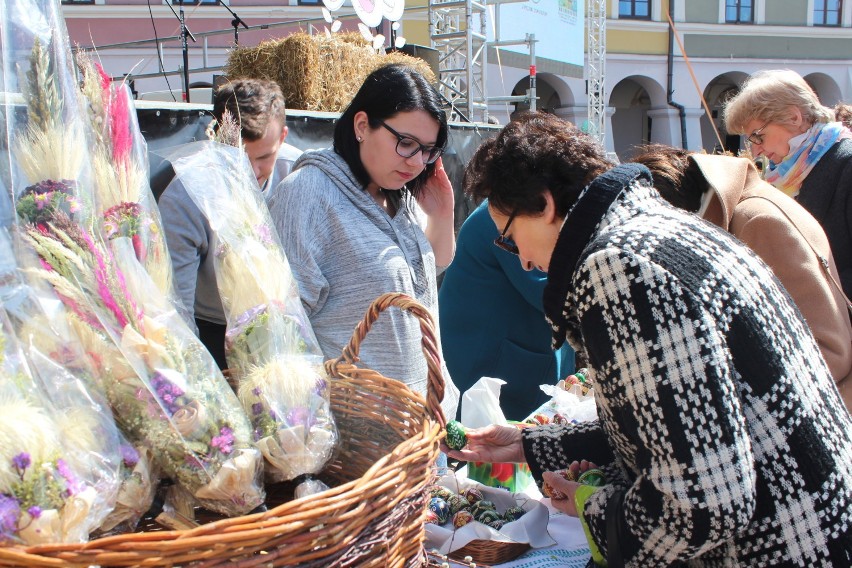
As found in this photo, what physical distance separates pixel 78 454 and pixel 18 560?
0.42ft

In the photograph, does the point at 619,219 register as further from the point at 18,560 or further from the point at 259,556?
the point at 18,560

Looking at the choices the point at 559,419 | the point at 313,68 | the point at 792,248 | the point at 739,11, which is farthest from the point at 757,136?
the point at 739,11

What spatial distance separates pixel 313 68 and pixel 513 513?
4.57m

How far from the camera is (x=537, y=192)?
1.39m

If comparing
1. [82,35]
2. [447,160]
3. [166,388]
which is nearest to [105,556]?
[166,388]

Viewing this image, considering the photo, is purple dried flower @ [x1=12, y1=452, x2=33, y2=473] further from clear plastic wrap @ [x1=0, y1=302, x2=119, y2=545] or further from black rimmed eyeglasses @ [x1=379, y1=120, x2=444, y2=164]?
black rimmed eyeglasses @ [x1=379, y1=120, x2=444, y2=164]

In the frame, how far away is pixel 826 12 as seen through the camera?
64.0ft

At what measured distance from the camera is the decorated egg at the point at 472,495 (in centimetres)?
167

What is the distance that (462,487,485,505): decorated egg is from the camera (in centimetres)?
167

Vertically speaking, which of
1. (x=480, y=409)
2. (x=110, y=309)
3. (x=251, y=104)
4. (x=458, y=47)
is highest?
(x=458, y=47)

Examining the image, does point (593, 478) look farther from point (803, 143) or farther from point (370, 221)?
point (803, 143)

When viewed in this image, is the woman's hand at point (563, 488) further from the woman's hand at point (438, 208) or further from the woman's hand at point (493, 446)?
the woman's hand at point (438, 208)

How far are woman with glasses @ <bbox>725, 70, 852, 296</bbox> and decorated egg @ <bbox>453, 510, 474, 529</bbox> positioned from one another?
1.75 meters

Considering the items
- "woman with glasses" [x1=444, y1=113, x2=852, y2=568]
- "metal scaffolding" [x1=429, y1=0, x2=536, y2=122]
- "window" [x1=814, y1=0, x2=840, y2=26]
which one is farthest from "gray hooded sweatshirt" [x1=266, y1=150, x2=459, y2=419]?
"window" [x1=814, y1=0, x2=840, y2=26]
